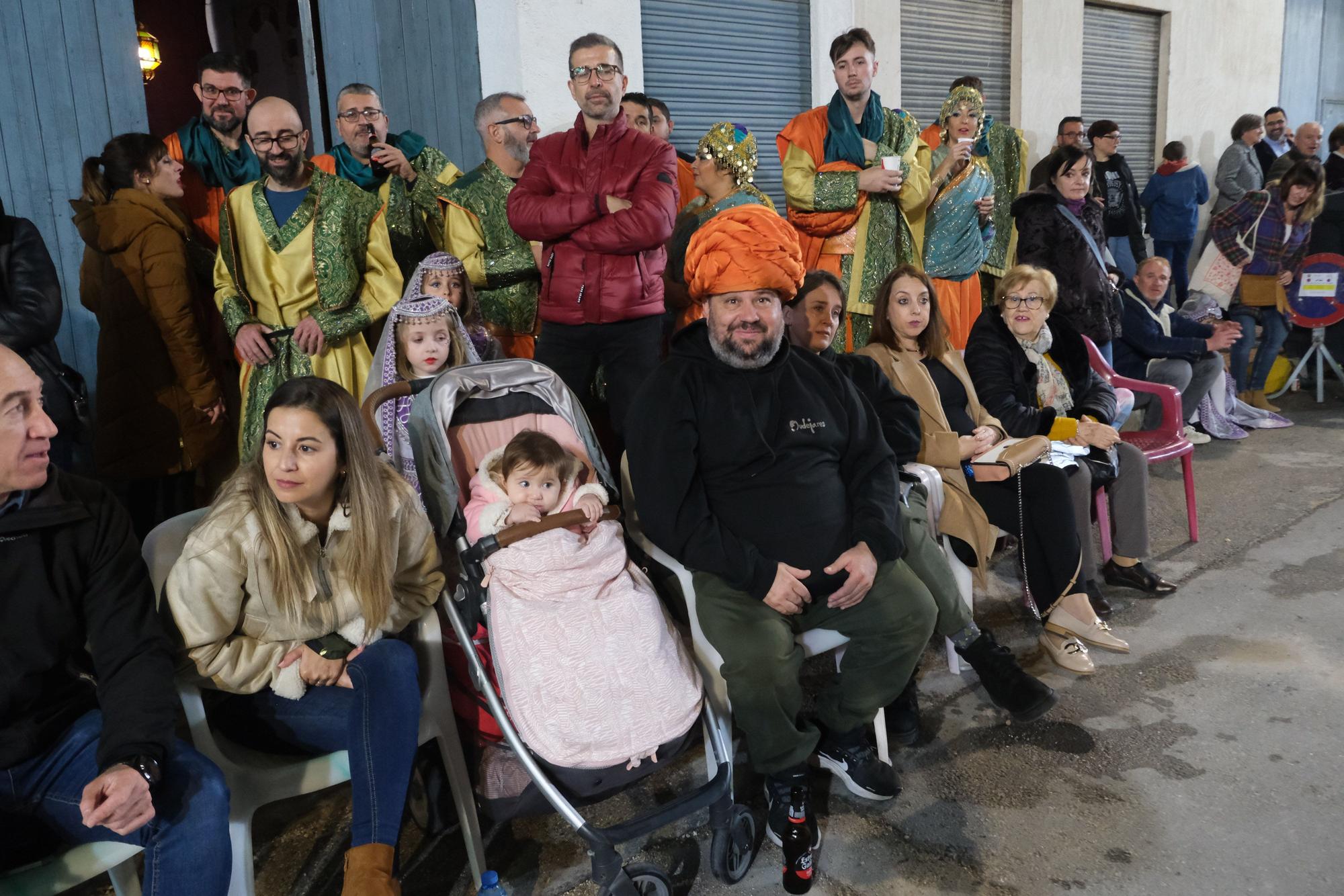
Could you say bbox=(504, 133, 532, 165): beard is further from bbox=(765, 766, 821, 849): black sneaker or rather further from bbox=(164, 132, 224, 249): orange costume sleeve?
bbox=(765, 766, 821, 849): black sneaker

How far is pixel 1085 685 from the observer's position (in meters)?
3.51

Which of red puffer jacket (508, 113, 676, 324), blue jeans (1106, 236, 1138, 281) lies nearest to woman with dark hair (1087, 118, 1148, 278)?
blue jeans (1106, 236, 1138, 281)

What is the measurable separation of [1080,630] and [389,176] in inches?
129

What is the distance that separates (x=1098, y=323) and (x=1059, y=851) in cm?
312

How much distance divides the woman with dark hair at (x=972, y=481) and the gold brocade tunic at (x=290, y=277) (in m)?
1.92

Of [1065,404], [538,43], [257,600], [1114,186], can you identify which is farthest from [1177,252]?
[257,600]

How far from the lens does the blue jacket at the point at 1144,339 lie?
5.85m

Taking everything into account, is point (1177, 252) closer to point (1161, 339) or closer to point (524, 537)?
point (1161, 339)

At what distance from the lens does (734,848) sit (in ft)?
8.43

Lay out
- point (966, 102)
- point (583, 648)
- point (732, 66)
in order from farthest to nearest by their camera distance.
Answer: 1. point (732, 66)
2. point (966, 102)
3. point (583, 648)

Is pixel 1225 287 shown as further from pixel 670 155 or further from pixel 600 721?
pixel 600 721

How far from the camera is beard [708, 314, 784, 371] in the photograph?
2893 mm

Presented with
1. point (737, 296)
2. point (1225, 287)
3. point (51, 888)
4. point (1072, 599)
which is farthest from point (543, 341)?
point (1225, 287)

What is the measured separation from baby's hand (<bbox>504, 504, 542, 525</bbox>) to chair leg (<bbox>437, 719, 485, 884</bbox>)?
1.75 ft
